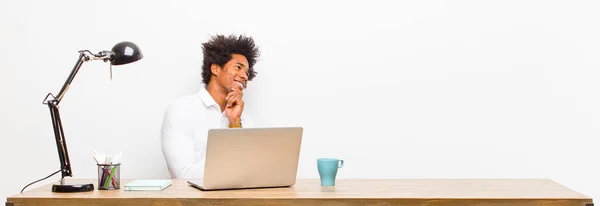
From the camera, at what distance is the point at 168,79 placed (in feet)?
12.3

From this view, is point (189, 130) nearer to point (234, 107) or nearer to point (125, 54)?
point (234, 107)

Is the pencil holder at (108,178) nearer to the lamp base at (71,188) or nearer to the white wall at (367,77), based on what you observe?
the lamp base at (71,188)

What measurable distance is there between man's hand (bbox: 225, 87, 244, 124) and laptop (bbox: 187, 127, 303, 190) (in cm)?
108

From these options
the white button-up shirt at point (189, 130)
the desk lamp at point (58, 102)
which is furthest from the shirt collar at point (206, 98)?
the desk lamp at point (58, 102)

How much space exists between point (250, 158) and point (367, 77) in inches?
64.2

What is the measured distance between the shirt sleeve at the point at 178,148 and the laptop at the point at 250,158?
2.44ft

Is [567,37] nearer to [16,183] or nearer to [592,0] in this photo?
[592,0]

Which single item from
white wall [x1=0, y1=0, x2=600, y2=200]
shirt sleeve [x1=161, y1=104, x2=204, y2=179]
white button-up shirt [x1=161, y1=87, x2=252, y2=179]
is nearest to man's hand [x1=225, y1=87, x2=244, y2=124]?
white button-up shirt [x1=161, y1=87, x2=252, y2=179]

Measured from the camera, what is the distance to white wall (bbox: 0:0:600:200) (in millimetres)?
3738

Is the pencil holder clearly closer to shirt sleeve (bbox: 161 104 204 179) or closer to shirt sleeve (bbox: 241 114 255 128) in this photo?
shirt sleeve (bbox: 161 104 204 179)

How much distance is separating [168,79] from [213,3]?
48 cm

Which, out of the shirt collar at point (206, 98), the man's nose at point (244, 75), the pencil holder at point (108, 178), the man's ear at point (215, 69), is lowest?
the pencil holder at point (108, 178)

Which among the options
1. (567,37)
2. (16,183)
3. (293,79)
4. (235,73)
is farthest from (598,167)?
(16,183)

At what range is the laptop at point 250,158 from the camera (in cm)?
219
